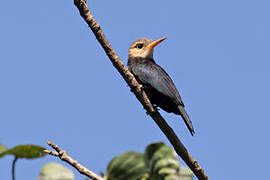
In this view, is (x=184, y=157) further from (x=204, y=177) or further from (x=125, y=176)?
(x=125, y=176)

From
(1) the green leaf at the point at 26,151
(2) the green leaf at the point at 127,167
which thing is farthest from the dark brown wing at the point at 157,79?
(2) the green leaf at the point at 127,167

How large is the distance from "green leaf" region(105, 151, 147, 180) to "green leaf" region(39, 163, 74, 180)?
21 centimetres

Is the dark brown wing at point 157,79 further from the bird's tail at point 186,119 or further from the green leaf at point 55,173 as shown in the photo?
the green leaf at point 55,173

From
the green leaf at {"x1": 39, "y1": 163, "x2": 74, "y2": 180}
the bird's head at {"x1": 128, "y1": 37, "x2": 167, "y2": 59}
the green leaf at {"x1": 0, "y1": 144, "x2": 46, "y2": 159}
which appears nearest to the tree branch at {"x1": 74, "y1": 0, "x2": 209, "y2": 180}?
the green leaf at {"x1": 0, "y1": 144, "x2": 46, "y2": 159}

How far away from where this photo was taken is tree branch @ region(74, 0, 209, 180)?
492cm

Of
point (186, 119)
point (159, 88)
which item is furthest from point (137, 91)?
point (159, 88)

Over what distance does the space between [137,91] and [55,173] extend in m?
4.24

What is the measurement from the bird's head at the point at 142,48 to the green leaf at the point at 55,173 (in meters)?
8.51

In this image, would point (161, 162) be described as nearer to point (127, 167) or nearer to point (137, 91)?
point (127, 167)

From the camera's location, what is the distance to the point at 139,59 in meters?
9.79

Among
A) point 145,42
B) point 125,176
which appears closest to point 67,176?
point 125,176

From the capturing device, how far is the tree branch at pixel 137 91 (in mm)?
4918

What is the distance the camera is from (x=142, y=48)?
10.6 m

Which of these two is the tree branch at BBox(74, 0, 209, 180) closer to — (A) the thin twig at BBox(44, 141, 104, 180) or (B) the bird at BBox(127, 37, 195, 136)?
(B) the bird at BBox(127, 37, 195, 136)
